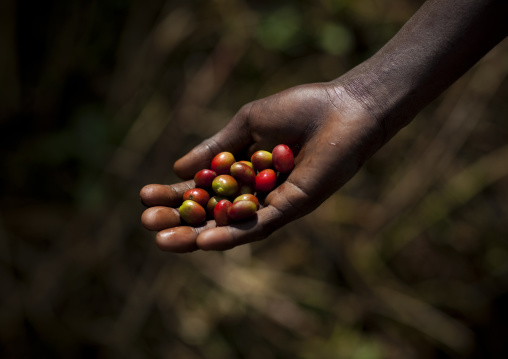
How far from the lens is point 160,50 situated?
4992mm

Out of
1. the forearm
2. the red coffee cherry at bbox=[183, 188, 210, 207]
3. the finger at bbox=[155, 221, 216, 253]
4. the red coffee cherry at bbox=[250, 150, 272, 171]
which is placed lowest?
the finger at bbox=[155, 221, 216, 253]

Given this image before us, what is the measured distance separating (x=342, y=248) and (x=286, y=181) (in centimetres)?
200

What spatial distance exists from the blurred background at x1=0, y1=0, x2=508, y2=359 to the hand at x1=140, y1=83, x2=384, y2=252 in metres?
1.70

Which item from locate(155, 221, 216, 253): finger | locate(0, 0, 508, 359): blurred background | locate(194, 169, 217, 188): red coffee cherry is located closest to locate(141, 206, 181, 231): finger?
locate(155, 221, 216, 253): finger

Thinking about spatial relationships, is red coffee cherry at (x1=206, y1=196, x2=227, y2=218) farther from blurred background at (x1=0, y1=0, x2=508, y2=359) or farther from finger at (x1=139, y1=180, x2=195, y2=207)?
blurred background at (x1=0, y1=0, x2=508, y2=359)

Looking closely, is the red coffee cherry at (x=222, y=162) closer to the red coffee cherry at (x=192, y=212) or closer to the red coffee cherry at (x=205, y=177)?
the red coffee cherry at (x=205, y=177)

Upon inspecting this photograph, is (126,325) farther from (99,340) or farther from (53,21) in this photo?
(53,21)

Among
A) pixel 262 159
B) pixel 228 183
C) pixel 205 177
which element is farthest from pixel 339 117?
pixel 205 177

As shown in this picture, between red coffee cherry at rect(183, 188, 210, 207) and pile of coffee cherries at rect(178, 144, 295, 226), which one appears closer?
pile of coffee cherries at rect(178, 144, 295, 226)

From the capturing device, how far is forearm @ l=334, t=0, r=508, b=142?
240 centimetres

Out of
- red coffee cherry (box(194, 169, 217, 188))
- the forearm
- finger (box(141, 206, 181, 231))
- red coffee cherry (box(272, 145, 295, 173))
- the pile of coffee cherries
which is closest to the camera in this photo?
the forearm

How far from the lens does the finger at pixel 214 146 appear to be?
116 inches

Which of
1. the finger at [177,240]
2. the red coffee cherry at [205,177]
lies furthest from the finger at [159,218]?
the red coffee cherry at [205,177]

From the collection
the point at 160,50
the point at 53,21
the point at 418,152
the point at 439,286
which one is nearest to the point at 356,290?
the point at 439,286
